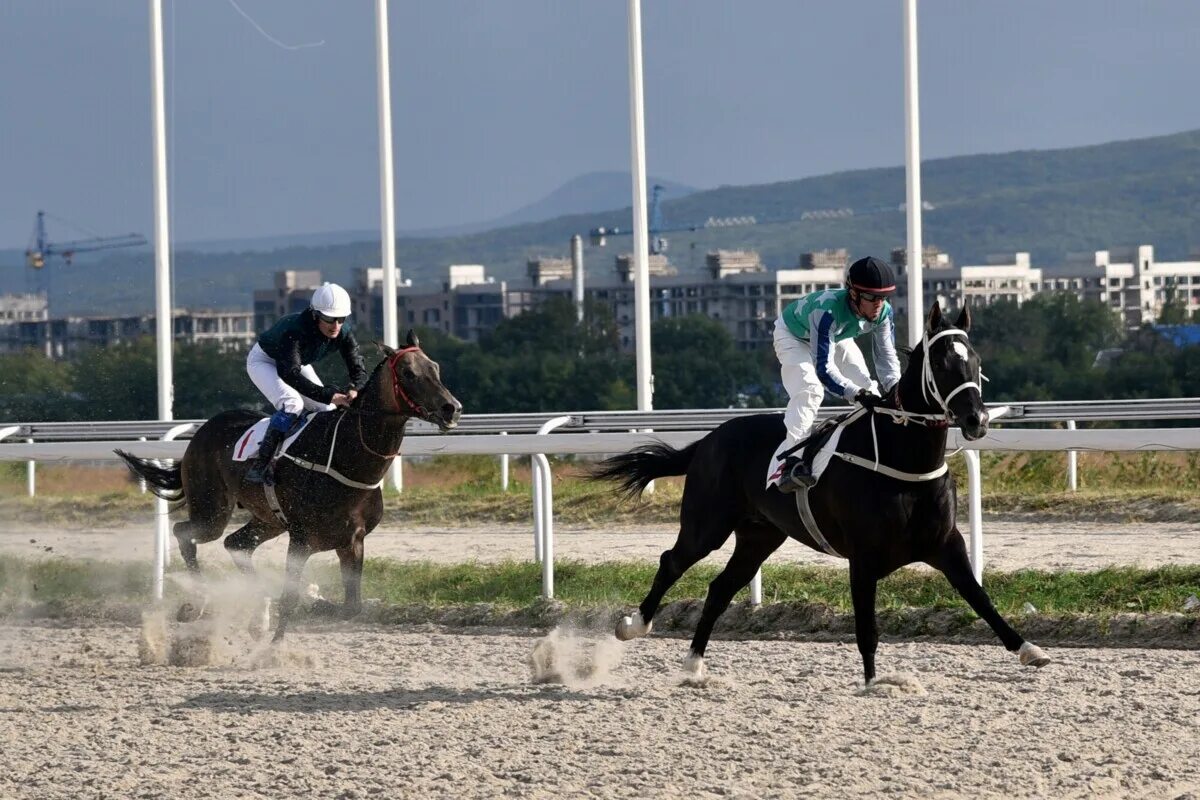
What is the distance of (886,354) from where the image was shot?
22.2 ft

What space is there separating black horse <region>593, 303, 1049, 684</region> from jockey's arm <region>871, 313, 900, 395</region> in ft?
0.65

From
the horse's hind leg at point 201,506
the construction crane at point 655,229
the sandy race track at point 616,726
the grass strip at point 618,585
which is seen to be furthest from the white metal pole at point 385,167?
the construction crane at point 655,229

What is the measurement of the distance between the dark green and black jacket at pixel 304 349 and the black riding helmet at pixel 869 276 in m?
2.62

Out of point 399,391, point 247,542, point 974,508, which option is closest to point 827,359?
point 974,508

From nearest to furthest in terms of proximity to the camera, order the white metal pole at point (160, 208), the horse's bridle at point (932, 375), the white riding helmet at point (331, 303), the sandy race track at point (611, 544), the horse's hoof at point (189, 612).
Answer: the horse's bridle at point (932, 375) < the white riding helmet at point (331, 303) < the horse's hoof at point (189, 612) < the sandy race track at point (611, 544) < the white metal pole at point (160, 208)

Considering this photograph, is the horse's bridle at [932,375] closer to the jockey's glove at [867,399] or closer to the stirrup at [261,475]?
the jockey's glove at [867,399]

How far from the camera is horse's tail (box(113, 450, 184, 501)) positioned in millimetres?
9602

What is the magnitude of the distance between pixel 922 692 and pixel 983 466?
7.21 meters

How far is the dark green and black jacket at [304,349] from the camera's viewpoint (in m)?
8.39

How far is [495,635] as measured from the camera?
8.65 metres

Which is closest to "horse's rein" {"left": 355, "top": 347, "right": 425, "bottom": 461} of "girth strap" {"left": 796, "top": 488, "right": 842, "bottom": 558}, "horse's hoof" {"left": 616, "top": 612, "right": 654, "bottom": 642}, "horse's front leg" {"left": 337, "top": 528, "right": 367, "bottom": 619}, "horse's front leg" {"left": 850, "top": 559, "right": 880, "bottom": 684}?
"horse's front leg" {"left": 337, "top": 528, "right": 367, "bottom": 619}

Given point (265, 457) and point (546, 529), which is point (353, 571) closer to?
point (265, 457)

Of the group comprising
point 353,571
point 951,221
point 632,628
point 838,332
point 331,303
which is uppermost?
point 951,221

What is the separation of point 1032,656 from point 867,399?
99 centimetres
